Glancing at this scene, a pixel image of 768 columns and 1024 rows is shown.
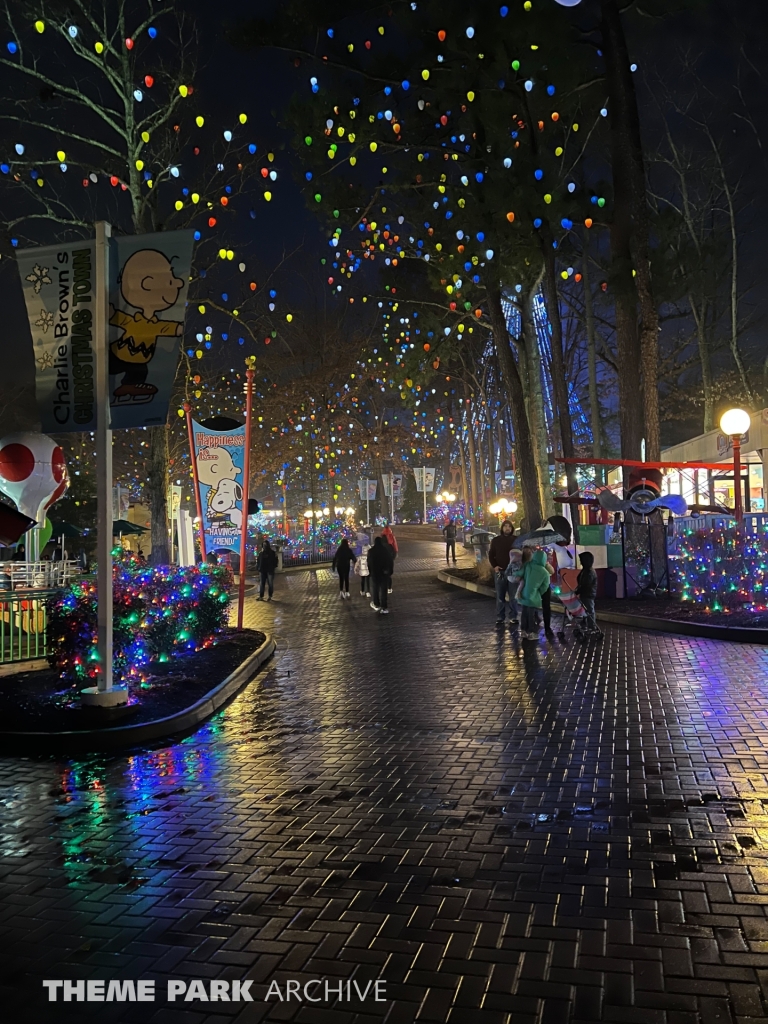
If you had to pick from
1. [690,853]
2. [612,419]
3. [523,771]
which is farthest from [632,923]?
[612,419]

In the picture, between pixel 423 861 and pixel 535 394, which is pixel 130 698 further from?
pixel 535 394

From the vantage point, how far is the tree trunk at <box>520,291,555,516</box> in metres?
25.6

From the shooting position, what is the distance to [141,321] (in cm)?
841

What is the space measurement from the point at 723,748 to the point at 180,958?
15.2ft

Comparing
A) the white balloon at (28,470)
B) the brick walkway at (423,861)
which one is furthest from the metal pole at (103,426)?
the white balloon at (28,470)

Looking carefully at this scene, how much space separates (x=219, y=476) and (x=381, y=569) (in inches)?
204

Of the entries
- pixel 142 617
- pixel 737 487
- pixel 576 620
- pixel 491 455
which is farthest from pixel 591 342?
pixel 142 617

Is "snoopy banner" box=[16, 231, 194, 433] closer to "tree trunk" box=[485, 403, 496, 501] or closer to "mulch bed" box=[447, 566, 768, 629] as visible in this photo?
"mulch bed" box=[447, 566, 768, 629]

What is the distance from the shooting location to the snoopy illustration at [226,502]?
1450cm

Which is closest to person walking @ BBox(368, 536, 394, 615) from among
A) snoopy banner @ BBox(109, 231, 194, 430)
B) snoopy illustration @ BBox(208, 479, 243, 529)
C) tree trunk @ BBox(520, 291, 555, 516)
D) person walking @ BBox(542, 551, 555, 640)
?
snoopy illustration @ BBox(208, 479, 243, 529)

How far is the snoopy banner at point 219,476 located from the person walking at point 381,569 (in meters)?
4.42

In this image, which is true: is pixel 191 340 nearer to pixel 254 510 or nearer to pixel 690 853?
pixel 254 510

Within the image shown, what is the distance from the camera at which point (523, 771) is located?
634cm

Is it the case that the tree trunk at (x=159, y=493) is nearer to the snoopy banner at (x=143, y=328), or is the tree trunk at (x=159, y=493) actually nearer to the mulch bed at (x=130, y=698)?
the mulch bed at (x=130, y=698)
